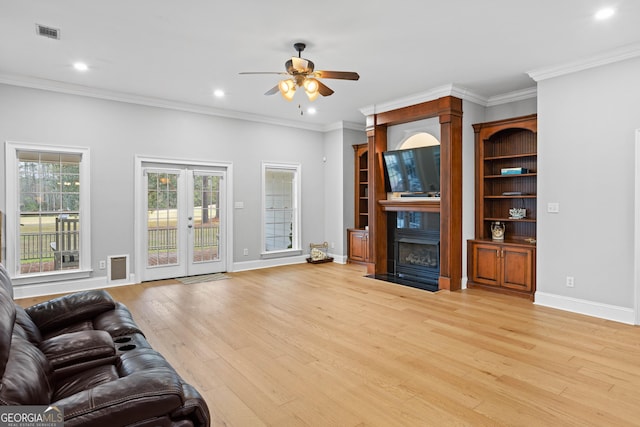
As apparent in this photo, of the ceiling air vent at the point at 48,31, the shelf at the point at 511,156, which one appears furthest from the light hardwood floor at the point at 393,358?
the ceiling air vent at the point at 48,31

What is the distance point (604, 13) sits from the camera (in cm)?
336

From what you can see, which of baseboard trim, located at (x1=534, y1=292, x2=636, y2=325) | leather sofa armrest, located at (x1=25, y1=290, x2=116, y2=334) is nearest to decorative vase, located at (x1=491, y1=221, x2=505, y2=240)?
baseboard trim, located at (x1=534, y1=292, x2=636, y2=325)

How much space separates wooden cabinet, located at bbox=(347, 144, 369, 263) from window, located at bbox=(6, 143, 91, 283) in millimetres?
4816

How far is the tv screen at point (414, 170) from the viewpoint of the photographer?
19.3ft

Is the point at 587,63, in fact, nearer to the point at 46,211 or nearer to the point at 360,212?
the point at 360,212

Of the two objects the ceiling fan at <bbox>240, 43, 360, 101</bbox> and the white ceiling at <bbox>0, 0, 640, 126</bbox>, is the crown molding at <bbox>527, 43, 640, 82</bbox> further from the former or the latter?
the ceiling fan at <bbox>240, 43, 360, 101</bbox>

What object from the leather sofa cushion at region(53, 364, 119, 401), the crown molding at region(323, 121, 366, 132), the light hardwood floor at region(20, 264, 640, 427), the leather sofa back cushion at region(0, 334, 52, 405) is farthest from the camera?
the crown molding at region(323, 121, 366, 132)

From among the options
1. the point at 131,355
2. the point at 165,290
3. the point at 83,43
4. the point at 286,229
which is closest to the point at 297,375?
the point at 131,355

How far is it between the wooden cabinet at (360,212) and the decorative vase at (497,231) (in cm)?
254

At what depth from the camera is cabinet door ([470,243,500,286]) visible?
5.50 m

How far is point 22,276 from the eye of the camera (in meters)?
5.14

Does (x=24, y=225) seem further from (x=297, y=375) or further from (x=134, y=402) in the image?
(x=134, y=402)

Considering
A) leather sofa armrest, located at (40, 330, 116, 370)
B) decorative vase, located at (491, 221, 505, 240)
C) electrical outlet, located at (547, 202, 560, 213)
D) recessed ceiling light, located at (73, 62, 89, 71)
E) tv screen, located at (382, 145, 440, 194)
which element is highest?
recessed ceiling light, located at (73, 62, 89, 71)

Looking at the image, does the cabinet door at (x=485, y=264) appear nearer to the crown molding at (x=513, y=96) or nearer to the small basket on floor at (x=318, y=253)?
the crown molding at (x=513, y=96)
